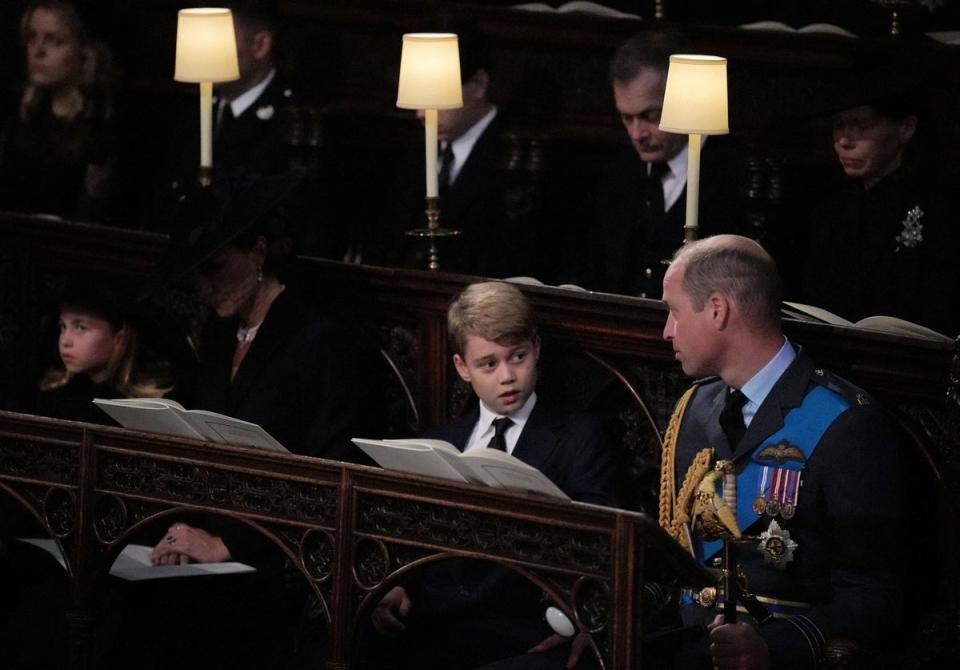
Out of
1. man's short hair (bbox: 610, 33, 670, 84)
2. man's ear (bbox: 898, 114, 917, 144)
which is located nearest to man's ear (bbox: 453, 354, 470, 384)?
man's short hair (bbox: 610, 33, 670, 84)

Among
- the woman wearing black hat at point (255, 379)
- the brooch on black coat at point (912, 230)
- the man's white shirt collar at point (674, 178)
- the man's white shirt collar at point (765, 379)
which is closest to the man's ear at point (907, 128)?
the brooch on black coat at point (912, 230)

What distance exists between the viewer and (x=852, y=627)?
412 cm

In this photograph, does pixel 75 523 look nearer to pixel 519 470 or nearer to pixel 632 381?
pixel 519 470

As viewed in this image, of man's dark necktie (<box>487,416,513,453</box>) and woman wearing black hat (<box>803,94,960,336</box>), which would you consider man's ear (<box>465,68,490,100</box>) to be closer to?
woman wearing black hat (<box>803,94,960,336</box>)

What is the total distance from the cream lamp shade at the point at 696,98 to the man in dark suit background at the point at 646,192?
2.48 feet

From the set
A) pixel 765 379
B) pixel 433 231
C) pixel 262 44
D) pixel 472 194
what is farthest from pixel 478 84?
pixel 765 379

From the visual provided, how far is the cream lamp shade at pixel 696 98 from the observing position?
16.5ft

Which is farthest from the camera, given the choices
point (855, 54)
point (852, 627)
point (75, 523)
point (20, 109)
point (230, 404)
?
point (20, 109)

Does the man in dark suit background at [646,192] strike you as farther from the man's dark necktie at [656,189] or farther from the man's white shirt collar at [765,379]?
the man's white shirt collar at [765,379]

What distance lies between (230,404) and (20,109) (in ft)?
8.37

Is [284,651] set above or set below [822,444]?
below

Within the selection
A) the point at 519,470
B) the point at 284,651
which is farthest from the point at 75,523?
the point at 519,470

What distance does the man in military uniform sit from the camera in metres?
4.11

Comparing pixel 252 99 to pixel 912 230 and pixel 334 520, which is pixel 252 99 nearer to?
pixel 912 230
